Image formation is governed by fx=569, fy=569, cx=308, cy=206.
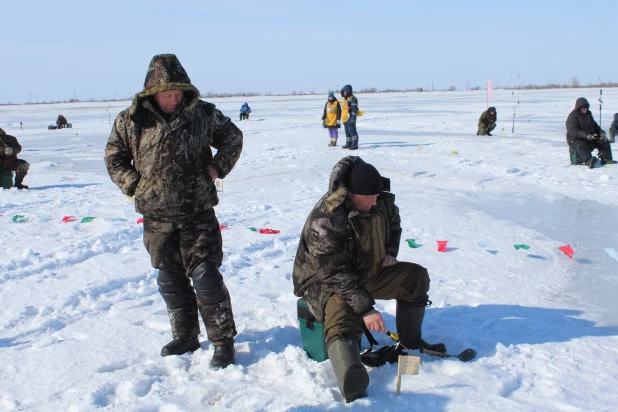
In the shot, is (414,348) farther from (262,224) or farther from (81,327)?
(262,224)

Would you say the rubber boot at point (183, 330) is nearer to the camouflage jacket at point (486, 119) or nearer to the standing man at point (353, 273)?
the standing man at point (353, 273)

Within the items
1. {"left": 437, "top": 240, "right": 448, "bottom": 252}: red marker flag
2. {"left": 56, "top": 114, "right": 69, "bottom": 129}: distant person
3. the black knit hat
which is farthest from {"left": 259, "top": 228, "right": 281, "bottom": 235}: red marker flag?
{"left": 56, "top": 114, "right": 69, "bottom": 129}: distant person

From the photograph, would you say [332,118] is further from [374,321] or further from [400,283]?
[374,321]

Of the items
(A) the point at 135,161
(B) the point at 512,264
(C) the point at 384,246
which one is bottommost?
(B) the point at 512,264

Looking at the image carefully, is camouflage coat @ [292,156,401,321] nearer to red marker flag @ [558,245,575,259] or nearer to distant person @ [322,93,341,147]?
red marker flag @ [558,245,575,259]

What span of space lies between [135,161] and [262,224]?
137 inches

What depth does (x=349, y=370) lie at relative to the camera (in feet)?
8.94

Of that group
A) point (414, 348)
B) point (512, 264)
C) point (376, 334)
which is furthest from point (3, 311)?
point (512, 264)

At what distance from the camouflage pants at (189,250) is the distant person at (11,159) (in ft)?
23.9

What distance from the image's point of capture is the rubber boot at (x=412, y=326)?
329 centimetres

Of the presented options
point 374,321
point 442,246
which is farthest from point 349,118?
point 374,321

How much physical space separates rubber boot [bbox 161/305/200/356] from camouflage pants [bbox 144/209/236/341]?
11cm

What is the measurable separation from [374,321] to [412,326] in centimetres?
50

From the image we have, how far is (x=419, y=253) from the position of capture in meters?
5.48
